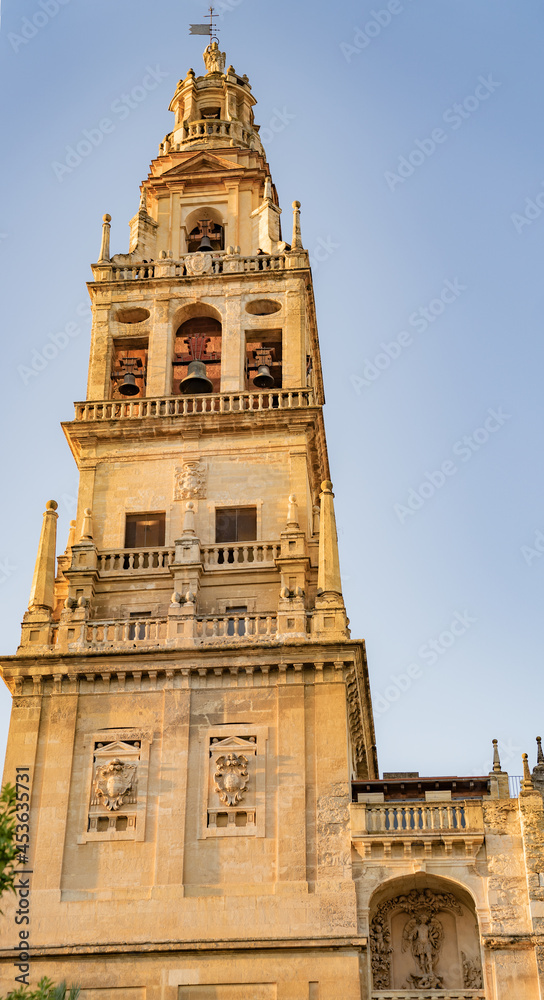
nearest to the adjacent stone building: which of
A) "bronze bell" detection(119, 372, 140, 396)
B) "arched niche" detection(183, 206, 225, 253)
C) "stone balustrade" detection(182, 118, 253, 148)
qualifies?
"bronze bell" detection(119, 372, 140, 396)

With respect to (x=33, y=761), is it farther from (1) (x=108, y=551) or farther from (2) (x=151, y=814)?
(1) (x=108, y=551)

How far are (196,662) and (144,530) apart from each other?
5.31m

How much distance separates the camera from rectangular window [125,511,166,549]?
40000 mm

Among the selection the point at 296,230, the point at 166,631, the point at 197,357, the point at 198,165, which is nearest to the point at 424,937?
the point at 166,631

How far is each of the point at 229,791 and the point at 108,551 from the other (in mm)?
7839

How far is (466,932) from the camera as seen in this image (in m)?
33.8

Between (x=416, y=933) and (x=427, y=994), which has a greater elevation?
(x=416, y=933)

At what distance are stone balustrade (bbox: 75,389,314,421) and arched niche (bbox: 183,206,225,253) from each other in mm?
6785

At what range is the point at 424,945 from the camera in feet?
111

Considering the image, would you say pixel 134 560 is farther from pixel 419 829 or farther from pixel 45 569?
pixel 419 829

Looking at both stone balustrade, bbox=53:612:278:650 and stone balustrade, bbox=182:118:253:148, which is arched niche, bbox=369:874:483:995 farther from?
Answer: stone balustrade, bbox=182:118:253:148

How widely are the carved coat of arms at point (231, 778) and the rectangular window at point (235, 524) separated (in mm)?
6798

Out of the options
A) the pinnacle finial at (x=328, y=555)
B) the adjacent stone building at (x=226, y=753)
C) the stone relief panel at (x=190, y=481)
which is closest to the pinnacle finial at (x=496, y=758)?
the adjacent stone building at (x=226, y=753)

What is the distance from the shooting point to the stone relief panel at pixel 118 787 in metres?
34.4
